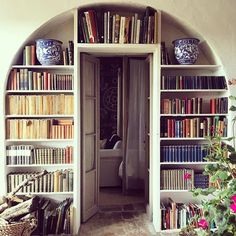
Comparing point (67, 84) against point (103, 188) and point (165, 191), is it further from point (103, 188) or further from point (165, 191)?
point (103, 188)

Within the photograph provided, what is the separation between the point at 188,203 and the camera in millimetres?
3869

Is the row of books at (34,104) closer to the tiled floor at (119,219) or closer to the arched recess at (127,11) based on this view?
the arched recess at (127,11)

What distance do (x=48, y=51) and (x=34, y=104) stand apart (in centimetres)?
66

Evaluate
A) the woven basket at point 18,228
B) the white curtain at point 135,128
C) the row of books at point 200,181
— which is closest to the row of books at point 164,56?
the row of books at point 200,181

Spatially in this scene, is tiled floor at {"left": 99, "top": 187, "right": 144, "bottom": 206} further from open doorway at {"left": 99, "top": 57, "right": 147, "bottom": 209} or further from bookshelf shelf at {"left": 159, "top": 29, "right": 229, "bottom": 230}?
bookshelf shelf at {"left": 159, "top": 29, "right": 229, "bottom": 230}

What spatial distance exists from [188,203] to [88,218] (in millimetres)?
1392

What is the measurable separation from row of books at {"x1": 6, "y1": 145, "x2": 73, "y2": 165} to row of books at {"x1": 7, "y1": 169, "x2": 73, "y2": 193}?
0.50ft

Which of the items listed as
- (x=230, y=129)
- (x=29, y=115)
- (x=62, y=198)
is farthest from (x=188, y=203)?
(x=29, y=115)

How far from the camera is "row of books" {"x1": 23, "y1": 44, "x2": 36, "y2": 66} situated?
3518 millimetres

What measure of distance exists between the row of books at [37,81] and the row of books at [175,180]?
1626 millimetres

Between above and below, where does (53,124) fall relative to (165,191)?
above

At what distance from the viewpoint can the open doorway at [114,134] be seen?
4062 millimetres

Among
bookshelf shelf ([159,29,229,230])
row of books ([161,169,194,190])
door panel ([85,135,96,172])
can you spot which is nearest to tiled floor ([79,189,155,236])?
bookshelf shelf ([159,29,229,230])

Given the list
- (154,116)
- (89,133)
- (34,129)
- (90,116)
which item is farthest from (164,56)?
(34,129)
